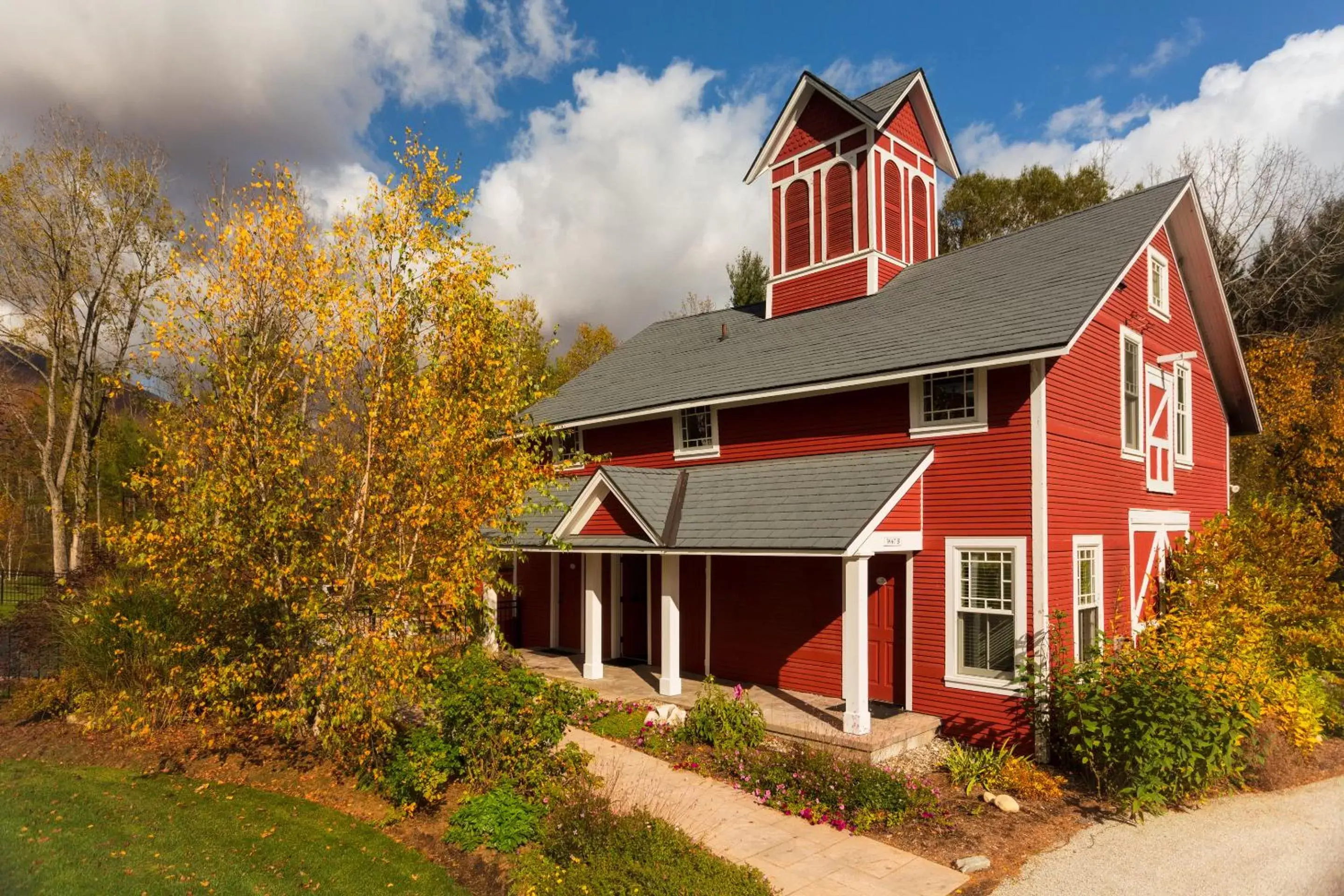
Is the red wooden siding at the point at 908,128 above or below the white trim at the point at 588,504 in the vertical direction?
above

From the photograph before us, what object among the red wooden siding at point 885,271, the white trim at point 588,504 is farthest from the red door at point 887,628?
the red wooden siding at point 885,271

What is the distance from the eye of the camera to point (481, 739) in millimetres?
8281

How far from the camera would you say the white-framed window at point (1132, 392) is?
13.6 m

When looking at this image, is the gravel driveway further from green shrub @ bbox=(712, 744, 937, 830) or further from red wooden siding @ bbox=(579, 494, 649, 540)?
red wooden siding @ bbox=(579, 494, 649, 540)

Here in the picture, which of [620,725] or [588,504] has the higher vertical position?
[588,504]

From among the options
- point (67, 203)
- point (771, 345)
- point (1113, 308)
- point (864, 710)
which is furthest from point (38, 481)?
point (1113, 308)

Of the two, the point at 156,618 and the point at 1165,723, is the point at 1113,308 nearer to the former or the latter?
the point at 1165,723

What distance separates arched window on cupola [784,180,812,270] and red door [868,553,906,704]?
7.94 meters

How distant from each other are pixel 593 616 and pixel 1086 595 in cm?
830

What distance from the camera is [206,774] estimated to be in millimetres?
9289

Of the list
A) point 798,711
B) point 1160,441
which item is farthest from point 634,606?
point 1160,441

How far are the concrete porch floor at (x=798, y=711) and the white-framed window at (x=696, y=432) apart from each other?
4.31m

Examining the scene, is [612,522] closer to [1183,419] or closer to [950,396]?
[950,396]

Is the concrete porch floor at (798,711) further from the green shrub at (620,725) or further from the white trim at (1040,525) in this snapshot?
the white trim at (1040,525)
